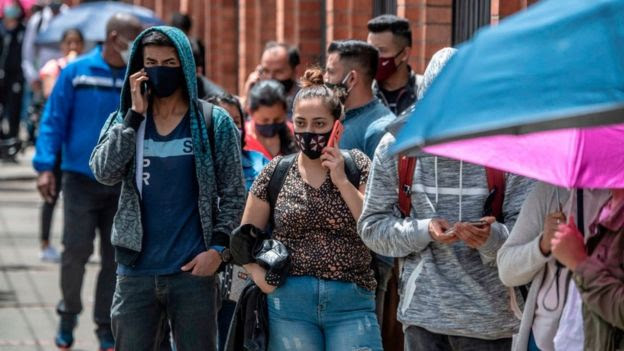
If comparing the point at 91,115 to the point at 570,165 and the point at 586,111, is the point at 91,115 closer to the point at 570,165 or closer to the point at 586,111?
the point at 570,165

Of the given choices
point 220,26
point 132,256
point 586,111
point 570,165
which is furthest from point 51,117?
→ point 220,26

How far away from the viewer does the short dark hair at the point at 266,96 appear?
801cm

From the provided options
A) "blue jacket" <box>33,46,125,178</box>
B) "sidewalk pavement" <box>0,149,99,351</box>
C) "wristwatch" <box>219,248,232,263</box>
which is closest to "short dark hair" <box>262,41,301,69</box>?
"blue jacket" <box>33,46,125,178</box>

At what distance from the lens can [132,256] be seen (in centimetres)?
603

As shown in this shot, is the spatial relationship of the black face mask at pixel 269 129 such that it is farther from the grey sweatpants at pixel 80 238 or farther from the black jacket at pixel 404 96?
the grey sweatpants at pixel 80 238

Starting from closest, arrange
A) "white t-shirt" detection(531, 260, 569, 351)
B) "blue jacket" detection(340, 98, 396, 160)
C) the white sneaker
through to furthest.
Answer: "white t-shirt" detection(531, 260, 569, 351)
"blue jacket" detection(340, 98, 396, 160)
the white sneaker

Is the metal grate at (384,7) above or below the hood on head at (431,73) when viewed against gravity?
above

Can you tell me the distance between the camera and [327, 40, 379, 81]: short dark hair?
720 centimetres

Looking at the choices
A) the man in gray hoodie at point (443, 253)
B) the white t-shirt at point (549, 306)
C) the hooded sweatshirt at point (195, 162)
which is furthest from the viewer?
the hooded sweatshirt at point (195, 162)

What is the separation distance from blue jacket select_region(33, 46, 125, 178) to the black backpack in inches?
121

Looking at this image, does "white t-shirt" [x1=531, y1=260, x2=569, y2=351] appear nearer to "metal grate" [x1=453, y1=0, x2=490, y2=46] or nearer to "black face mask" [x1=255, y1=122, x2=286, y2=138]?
"black face mask" [x1=255, y1=122, x2=286, y2=138]

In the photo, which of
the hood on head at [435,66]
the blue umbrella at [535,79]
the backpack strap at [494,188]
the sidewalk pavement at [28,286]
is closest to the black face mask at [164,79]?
the hood on head at [435,66]

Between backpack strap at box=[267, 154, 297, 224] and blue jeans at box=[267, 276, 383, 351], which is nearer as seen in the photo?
blue jeans at box=[267, 276, 383, 351]

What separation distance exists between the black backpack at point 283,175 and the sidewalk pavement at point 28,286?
3.55 metres
